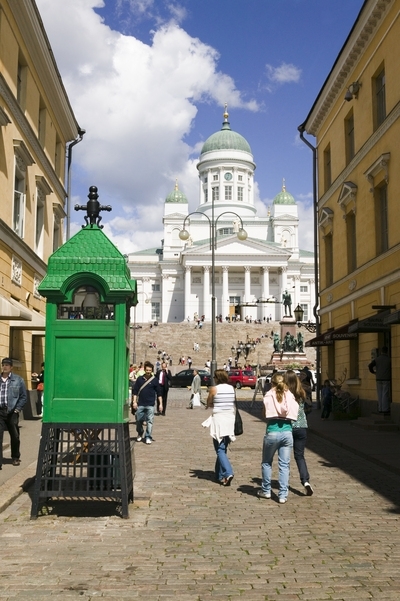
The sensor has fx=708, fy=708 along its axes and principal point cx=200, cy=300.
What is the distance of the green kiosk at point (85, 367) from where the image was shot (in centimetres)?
768

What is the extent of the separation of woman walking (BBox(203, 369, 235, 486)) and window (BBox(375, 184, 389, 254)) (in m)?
10.9

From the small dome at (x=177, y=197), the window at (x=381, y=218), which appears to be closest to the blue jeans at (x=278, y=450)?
the window at (x=381, y=218)

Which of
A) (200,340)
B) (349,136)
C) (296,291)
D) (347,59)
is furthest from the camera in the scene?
(296,291)

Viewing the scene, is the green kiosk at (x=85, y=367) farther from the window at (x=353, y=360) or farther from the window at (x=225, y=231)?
the window at (x=225, y=231)

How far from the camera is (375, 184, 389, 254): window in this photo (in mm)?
19625

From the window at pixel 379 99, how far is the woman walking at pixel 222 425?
484 inches

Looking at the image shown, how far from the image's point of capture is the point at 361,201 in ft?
69.8

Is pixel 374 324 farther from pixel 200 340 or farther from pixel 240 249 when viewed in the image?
pixel 240 249

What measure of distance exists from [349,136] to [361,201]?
3347 millimetres

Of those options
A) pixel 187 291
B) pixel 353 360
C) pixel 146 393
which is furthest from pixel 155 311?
pixel 146 393

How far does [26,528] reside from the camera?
7.24 m

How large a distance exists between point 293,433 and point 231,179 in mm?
99379

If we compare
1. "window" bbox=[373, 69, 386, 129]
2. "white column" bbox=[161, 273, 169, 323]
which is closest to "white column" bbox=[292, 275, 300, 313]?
"white column" bbox=[161, 273, 169, 323]

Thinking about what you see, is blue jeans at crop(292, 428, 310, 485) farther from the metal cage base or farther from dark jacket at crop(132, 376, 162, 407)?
dark jacket at crop(132, 376, 162, 407)
